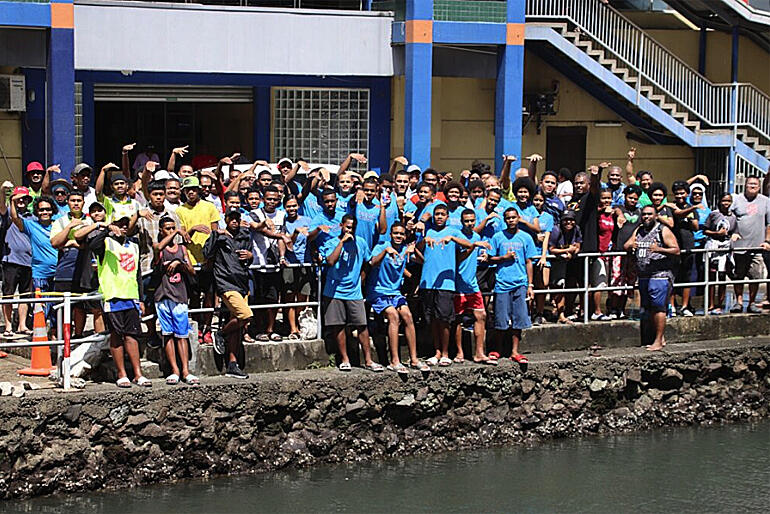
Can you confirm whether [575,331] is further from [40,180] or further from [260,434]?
[40,180]

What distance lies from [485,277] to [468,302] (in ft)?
1.70

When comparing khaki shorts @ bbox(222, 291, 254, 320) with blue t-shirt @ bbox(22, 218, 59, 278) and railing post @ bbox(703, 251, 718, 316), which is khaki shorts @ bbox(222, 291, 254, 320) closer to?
blue t-shirt @ bbox(22, 218, 59, 278)

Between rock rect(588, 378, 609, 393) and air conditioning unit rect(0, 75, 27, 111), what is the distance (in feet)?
33.2

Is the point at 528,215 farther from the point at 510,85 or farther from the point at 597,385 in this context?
the point at 510,85

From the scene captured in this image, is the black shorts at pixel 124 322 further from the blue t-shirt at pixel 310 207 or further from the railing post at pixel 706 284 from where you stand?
Result: the railing post at pixel 706 284

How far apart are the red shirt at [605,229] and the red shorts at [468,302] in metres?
2.14

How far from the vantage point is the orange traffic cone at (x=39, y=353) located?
42.1ft

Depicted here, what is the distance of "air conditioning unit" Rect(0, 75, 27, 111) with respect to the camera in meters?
19.6

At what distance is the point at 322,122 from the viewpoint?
71.2 feet

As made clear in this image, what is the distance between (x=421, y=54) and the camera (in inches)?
771

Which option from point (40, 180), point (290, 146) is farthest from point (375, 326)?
point (290, 146)

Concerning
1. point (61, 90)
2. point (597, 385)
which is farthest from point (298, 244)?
point (61, 90)

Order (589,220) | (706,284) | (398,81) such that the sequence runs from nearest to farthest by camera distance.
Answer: (589,220), (706,284), (398,81)

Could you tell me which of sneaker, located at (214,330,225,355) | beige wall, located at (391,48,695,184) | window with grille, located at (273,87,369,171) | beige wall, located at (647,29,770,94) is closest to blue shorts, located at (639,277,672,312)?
sneaker, located at (214,330,225,355)
